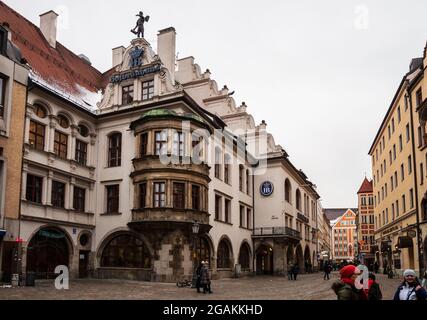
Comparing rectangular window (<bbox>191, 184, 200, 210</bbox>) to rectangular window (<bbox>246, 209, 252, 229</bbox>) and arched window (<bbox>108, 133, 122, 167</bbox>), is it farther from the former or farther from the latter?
rectangular window (<bbox>246, 209, 252, 229</bbox>)

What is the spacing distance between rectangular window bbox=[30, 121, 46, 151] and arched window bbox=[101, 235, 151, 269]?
8.60 m

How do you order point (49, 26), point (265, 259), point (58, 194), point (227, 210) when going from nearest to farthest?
point (58, 194)
point (49, 26)
point (227, 210)
point (265, 259)

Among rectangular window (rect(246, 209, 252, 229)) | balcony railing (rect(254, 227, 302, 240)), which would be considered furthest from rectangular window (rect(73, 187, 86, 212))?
balcony railing (rect(254, 227, 302, 240))

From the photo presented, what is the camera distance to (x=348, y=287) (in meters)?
6.10

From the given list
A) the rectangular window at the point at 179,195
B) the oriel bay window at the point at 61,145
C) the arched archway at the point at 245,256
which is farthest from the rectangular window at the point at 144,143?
the arched archway at the point at 245,256

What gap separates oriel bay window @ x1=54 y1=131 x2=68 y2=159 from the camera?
3288cm

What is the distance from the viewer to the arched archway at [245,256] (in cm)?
4493

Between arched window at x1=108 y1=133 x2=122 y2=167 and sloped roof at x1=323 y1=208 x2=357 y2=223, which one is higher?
sloped roof at x1=323 y1=208 x2=357 y2=223

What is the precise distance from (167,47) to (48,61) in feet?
30.1

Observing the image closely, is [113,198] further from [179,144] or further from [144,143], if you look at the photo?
[179,144]

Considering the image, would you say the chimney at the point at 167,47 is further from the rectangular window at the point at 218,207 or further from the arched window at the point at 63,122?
the rectangular window at the point at 218,207

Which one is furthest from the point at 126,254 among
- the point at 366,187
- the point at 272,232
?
the point at 366,187

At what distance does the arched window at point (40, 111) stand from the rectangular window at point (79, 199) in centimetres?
581

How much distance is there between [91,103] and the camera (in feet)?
127
